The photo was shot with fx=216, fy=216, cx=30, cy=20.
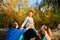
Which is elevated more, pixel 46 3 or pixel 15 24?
pixel 46 3

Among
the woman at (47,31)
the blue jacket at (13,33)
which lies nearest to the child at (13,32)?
the blue jacket at (13,33)

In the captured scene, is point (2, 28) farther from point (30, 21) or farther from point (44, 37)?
point (44, 37)

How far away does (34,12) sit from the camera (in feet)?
9.59

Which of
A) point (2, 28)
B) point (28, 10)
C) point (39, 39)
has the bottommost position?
point (39, 39)

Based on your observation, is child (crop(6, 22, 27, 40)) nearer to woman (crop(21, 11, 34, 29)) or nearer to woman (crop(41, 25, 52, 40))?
woman (crop(21, 11, 34, 29))

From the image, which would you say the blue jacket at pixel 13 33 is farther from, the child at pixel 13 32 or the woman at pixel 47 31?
the woman at pixel 47 31

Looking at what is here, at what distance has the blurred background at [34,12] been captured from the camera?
289 centimetres

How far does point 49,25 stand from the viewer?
2914 mm

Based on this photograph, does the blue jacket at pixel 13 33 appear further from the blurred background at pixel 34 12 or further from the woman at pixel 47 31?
the woman at pixel 47 31

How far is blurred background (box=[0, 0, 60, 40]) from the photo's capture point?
2887 mm

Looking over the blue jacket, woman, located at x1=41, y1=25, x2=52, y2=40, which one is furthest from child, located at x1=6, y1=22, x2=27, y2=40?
woman, located at x1=41, y1=25, x2=52, y2=40

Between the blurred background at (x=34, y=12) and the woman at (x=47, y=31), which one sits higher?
the blurred background at (x=34, y=12)

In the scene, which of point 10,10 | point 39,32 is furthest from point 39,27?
point 10,10

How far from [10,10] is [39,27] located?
45 cm
